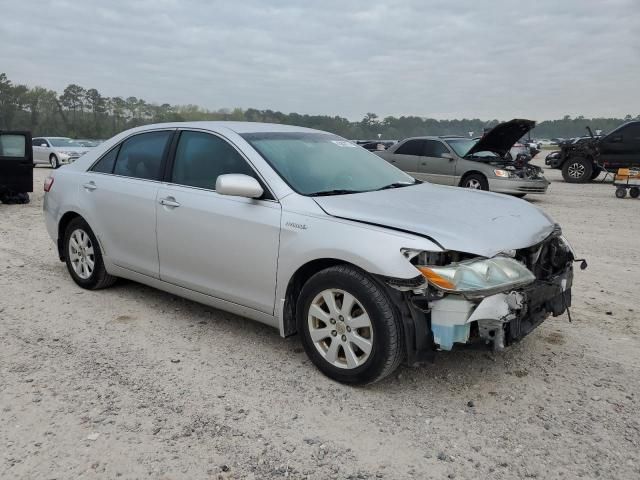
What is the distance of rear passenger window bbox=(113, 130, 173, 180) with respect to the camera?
4.48m

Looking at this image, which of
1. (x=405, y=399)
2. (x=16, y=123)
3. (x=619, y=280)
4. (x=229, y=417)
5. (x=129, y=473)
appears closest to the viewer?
(x=129, y=473)

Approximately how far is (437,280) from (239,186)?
143cm

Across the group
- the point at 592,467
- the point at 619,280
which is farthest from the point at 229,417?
the point at 619,280

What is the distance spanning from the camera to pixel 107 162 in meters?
4.98

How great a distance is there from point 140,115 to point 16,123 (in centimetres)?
1430

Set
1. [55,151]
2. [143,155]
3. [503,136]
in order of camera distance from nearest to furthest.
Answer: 1. [143,155]
2. [503,136]
3. [55,151]

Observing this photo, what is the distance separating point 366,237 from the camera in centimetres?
312

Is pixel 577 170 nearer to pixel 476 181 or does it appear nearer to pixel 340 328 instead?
pixel 476 181

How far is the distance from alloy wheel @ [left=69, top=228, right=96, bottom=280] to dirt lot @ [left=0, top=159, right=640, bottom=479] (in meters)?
0.42

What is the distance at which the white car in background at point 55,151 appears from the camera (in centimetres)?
2225

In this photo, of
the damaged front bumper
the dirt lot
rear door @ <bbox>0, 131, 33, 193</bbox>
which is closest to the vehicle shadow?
the dirt lot

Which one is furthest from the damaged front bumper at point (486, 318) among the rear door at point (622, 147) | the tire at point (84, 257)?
the rear door at point (622, 147)

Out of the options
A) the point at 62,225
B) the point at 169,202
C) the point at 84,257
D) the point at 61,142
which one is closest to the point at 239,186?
the point at 169,202

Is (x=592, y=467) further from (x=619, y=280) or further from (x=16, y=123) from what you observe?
(x=16, y=123)
